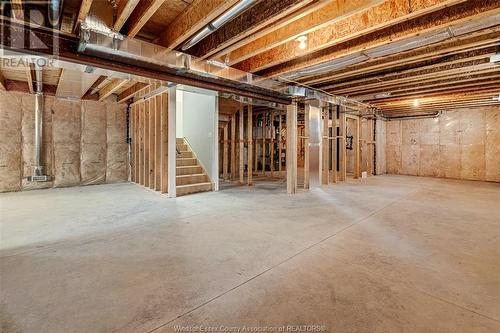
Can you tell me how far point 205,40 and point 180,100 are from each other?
Answer: 4420mm

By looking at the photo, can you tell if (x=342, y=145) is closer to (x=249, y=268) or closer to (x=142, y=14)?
(x=249, y=268)

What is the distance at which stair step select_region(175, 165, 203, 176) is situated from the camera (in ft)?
17.8

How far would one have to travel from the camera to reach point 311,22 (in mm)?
2543

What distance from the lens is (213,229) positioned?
115 inches

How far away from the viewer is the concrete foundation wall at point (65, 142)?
523 cm

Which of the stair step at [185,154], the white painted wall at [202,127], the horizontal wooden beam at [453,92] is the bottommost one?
the stair step at [185,154]

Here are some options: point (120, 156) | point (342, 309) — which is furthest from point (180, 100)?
point (342, 309)

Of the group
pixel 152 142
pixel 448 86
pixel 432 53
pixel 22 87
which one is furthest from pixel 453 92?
pixel 22 87

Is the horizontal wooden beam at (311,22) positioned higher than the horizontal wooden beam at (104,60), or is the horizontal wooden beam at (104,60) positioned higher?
the horizontal wooden beam at (311,22)

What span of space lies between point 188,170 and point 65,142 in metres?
3.09

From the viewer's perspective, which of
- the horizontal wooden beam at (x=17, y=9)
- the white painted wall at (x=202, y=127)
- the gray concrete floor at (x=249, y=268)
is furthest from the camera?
the white painted wall at (x=202, y=127)

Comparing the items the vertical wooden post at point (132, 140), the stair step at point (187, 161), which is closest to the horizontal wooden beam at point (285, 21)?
the stair step at point (187, 161)

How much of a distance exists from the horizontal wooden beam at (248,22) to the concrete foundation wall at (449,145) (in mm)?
8242

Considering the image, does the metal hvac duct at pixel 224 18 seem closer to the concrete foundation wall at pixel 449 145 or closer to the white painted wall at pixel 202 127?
the white painted wall at pixel 202 127
